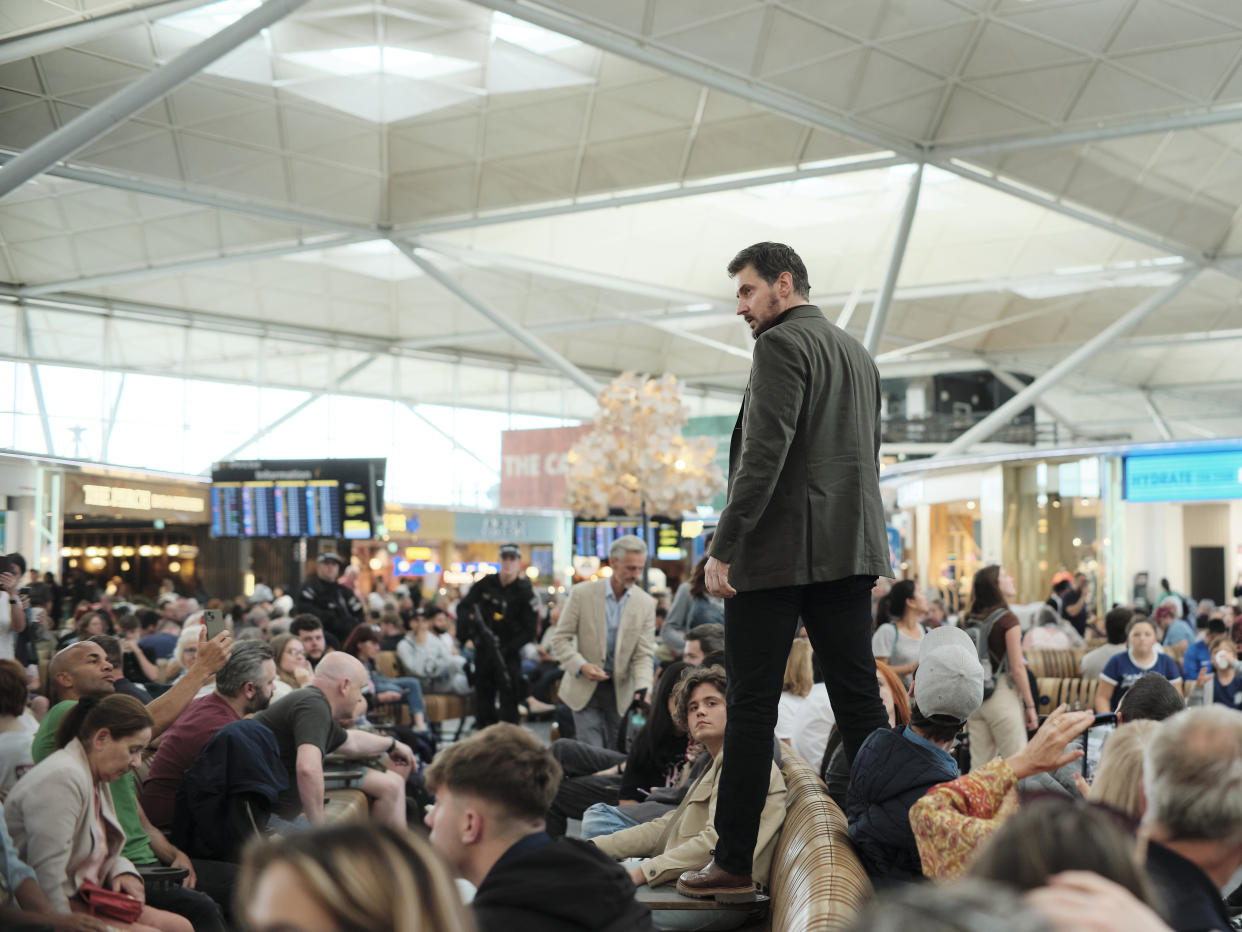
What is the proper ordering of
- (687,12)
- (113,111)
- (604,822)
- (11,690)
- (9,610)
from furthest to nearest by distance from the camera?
(687,12) < (113,111) < (9,610) < (11,690) < (604,822)

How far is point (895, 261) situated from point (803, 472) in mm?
16320

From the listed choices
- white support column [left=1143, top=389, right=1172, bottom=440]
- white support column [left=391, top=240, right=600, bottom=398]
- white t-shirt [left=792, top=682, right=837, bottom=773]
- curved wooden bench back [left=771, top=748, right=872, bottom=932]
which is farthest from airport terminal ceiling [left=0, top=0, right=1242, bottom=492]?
curved wooden bench back [left=771, top=748, right=872, bottom=932]

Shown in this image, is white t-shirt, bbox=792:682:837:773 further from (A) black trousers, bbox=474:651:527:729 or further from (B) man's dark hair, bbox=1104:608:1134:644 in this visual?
(A) black trousers, bbox=474:651:527:729

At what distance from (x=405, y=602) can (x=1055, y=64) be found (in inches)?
485

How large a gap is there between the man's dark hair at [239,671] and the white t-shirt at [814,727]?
2697 millimetres

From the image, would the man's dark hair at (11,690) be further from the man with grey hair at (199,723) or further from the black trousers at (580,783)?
the black trousers at (580,783)

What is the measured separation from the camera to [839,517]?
382 centimetres

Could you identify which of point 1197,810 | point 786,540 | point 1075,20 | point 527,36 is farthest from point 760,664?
point 527,36

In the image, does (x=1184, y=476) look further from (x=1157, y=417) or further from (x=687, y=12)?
(x=1157, y=417)

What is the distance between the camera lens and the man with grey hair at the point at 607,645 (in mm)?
8734

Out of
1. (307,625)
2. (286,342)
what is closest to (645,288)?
(286,342)

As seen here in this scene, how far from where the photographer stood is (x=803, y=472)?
12.7 ft

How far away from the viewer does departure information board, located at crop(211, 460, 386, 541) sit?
63.1ft

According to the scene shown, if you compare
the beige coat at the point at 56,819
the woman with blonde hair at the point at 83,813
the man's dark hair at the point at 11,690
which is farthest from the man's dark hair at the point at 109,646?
the beige coat at the point at 56,819
